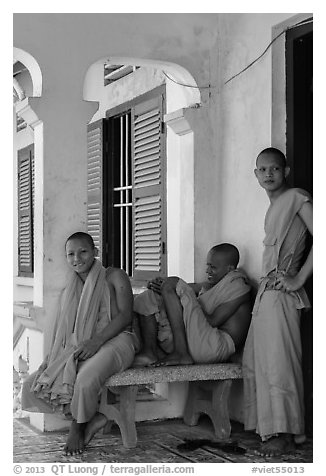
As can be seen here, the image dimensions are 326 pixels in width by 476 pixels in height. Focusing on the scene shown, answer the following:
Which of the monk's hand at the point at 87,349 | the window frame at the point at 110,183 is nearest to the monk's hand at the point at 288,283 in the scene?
the monk's hand at the point at 87,349

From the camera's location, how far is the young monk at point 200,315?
20.6ft

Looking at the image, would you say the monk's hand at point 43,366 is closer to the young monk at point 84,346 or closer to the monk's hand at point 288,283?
the young monk at point 84,346

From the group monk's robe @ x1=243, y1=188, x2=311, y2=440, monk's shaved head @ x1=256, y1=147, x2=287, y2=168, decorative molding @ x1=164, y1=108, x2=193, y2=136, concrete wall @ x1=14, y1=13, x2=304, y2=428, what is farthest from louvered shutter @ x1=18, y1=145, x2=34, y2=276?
monk's robe @ x1=243, y1=188, x2=311, y2=440

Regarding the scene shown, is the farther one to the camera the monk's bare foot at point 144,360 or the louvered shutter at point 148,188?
the louvered shutter at point 148,188

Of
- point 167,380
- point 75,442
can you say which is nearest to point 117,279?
point 167,380

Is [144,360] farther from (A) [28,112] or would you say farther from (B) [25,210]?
(B) [25,210]

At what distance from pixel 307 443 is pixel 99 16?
342 centimetres

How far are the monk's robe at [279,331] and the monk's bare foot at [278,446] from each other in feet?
0.22

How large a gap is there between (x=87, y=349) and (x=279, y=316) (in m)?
1.33

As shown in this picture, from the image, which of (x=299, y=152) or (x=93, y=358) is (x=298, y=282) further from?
(x=93, y=358)

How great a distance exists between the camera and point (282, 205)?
589 centimetres
